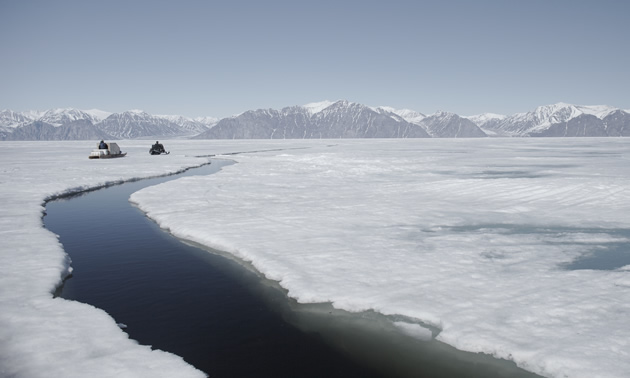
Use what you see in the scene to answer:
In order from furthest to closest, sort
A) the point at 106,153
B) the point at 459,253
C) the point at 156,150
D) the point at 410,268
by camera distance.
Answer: the point at 156,150
the point at 106,153
the point at 459,253
the point at 410,268

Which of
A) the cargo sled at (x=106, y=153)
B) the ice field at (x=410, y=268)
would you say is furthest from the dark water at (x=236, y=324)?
the cargo sled at (x=106, y=153)

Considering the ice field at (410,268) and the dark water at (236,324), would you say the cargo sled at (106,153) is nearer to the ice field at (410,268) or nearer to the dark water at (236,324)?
the ice field at (410,268)

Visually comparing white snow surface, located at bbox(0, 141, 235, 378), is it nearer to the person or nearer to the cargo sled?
the cargo sled

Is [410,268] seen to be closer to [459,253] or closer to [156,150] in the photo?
[459,253]

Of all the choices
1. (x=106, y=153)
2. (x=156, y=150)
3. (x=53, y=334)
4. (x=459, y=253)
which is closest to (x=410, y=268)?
(x=459, y=253)

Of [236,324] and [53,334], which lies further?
[236,324]

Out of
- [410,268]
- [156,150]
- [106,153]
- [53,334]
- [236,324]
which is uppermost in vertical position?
[156,150]

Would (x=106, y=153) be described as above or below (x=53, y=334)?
above

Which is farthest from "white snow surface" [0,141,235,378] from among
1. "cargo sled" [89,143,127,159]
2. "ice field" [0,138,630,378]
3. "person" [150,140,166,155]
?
"person" [150,140,166,155]
